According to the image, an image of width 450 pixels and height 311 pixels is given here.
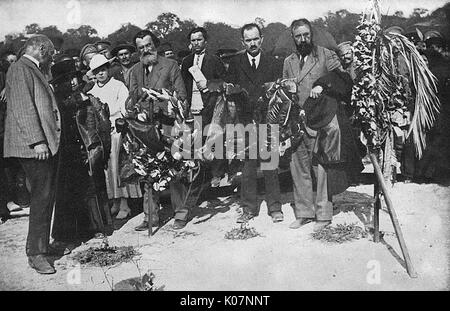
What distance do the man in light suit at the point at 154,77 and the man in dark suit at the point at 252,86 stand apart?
25.8 inches

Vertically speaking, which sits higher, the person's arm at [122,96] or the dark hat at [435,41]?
the dark hat at [435,41]

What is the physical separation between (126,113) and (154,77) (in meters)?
0.54

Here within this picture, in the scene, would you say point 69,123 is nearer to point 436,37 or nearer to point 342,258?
point 342,258

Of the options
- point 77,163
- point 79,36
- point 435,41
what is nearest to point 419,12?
point 435,41

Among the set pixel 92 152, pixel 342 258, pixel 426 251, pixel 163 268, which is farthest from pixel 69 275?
pixel 426 251

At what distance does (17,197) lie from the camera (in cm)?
599

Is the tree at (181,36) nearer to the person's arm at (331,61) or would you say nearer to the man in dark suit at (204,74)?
the man in dark suit at (204,74)

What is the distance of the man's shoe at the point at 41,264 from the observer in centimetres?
477

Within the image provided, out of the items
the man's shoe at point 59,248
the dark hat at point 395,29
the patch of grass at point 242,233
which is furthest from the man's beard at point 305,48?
the man's shoe at point 59,248

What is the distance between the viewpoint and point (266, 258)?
16.2 feet

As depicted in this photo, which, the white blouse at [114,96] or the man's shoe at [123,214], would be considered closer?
the white blouse at [114,96]

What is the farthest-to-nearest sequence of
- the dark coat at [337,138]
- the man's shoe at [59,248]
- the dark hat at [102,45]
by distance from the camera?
1. the dark hat at [102,45]
2. the dark coat at [337,138]
3. the man's shoe at [59,248]

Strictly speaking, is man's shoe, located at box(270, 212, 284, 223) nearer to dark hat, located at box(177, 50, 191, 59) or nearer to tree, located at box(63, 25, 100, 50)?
dark hat, located at box(177, 50, 191, 59)

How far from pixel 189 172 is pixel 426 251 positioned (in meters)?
2.68
